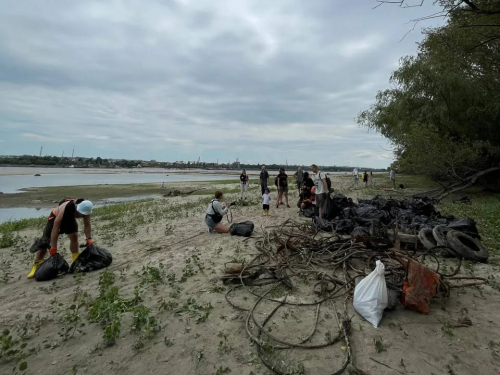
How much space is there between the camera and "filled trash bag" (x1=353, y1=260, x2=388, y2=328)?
309 cm

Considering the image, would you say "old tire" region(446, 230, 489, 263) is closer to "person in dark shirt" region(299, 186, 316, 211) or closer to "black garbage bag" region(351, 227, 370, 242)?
"black garbage bag" region(351, 227, 370, 242)

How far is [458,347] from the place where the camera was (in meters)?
2.71

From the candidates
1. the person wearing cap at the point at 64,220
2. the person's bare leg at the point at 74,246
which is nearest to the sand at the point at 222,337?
the person wearing cap at the point at 64,220

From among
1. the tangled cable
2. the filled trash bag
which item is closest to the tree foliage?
the tangled cable

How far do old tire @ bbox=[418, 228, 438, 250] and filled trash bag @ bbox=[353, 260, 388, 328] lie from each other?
2930 millimetres

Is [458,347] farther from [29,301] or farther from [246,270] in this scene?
[29,301]

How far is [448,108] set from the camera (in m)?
15.7

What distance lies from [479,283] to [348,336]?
235 centimetres

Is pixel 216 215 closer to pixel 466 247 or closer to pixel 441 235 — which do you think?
pixel 441 235

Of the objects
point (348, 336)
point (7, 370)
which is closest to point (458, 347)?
point (348, 336)

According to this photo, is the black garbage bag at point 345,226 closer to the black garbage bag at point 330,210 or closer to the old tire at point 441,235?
the black garbage bag at point 330,210

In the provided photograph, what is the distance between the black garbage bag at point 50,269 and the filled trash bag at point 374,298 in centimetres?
478

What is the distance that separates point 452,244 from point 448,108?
1415 cm

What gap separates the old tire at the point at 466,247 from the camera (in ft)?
15.9
